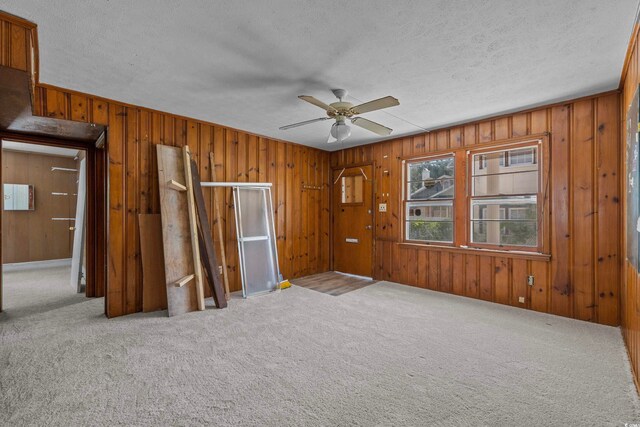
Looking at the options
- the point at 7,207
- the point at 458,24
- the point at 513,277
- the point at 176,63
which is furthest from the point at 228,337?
the point at 7,207

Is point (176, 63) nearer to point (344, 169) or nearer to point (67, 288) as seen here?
point (344, 169)

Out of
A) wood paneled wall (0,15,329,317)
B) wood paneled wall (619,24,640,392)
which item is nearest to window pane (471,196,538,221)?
wood paneled wall (619,24,640,392)

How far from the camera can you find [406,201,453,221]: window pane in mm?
4562

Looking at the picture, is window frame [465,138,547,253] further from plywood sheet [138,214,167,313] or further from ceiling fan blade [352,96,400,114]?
plywood sheet [138,214,167,313]

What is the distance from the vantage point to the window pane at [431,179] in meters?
4.58

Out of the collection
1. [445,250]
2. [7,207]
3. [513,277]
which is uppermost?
[7,207]

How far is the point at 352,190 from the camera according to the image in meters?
5.86

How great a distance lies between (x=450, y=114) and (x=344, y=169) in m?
2.42

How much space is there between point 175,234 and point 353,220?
3.24m

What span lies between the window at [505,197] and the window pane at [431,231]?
429mm

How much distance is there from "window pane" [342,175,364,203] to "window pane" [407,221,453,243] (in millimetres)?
1161

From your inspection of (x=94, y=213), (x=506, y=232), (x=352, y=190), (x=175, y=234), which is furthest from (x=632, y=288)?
(x=94, y=213)

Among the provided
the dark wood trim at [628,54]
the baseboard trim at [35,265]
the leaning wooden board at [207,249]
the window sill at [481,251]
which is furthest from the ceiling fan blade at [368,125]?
the baseboard trim at [35,265]

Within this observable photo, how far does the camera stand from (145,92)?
10.3 feet
